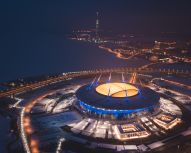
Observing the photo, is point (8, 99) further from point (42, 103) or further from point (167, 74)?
point (167, 74)

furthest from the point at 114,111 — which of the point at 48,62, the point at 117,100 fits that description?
the point at 48,62

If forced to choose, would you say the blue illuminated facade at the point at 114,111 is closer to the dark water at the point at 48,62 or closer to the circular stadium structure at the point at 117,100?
the circular stadium structure at the point at 117,100

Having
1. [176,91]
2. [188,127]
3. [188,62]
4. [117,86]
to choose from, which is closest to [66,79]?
[117,86]

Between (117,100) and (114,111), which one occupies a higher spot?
(117,100)

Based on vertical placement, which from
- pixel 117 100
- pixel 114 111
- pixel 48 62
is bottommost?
pixel 114 111

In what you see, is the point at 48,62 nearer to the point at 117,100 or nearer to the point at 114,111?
the point at 117,100

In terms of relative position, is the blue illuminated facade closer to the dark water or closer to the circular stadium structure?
the circular stadium structure

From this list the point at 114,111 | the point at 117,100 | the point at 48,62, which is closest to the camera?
the point at 114,111

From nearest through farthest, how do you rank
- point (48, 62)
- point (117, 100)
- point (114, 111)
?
1. point (114, 111)
2. point (117, 100)
3. point (48, 62)

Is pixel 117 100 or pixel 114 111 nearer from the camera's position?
pixel 114 111
